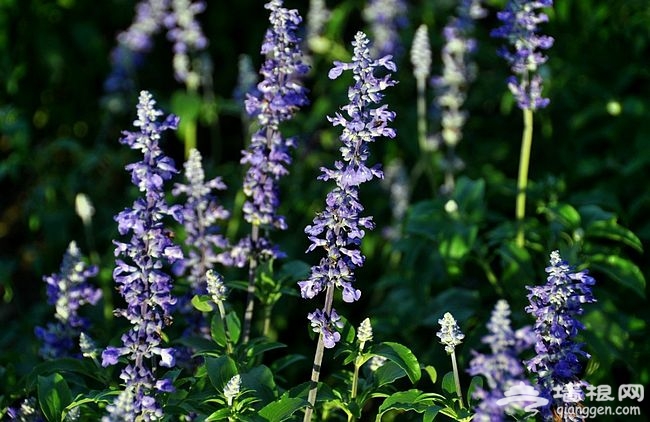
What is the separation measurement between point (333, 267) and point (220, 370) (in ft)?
2.08

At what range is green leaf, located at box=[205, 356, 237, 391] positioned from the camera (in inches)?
139

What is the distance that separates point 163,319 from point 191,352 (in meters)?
0.74

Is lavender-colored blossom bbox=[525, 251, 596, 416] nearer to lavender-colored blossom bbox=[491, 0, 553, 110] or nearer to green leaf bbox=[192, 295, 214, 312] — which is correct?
green leaf bbox=[192, 295, 214, 312]

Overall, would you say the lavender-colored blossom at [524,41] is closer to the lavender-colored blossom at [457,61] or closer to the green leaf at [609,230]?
the green leaf at [609,230]

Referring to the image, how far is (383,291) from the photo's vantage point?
21.8 feet

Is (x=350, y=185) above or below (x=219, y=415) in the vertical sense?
above

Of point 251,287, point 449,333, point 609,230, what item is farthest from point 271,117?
point 609,230

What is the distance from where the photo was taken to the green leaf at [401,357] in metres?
3.56

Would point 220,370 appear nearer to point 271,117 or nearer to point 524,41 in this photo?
point 271,117

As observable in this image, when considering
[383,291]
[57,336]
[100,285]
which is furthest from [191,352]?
[383,291]

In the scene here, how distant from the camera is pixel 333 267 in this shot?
11.3ft

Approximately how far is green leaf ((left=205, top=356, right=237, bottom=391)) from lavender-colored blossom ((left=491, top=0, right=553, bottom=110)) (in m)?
2.37

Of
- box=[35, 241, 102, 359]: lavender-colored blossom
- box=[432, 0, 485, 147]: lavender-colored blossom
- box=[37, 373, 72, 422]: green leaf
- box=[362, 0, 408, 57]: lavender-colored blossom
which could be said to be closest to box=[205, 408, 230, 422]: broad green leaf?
box=[37, 373, 72, 422]: green leaf

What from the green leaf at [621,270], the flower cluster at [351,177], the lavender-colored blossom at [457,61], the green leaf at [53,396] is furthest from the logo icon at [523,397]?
the lavender-colored blossom at [457,61]
